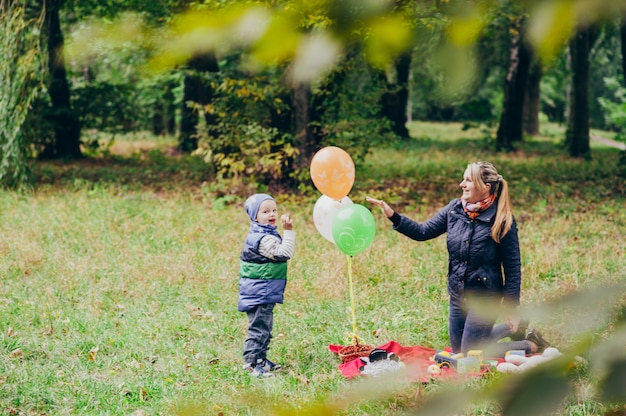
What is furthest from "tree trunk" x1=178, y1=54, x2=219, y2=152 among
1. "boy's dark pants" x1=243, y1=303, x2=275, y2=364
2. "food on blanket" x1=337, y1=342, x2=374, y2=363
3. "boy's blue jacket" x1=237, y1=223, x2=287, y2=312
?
"food on blanket" x1=337, y1=342, x2=374, y2=363

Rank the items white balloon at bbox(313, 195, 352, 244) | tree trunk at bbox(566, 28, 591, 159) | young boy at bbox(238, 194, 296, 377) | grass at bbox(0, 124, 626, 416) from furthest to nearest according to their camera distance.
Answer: tree trunk at bbox(566, 28, 591, 159), white balloon at bbox(313, 195, 352, 244), young boy at bbox(238, 194, 296, 377), grass at bbox(0, 124, 626, 416)

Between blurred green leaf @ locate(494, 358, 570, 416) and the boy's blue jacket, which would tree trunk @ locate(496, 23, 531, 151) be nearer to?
the boy's blue jacket

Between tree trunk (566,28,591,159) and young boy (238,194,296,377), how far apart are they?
1296cm

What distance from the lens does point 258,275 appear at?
4480 millimetres

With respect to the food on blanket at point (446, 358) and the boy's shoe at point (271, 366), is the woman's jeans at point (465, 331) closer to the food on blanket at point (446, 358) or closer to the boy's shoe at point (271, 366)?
the food on blanket at point (446, 358)

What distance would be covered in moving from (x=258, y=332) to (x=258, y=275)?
37 centimetres

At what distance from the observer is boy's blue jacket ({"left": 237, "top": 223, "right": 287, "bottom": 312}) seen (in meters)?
4.46

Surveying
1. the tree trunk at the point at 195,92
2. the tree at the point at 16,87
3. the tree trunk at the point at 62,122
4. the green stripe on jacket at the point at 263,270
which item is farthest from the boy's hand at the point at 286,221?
the tree trunk at the point at 62,122

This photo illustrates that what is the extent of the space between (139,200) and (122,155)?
25.0ft

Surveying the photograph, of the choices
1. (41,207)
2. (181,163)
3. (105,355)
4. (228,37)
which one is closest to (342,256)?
(105,355)

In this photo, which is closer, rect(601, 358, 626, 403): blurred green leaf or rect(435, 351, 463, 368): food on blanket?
rect(601, 358, 626, 403): blurred green leaf

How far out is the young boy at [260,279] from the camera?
4445 mm

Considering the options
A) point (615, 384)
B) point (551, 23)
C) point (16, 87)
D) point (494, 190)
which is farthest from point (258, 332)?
point (16, 87)

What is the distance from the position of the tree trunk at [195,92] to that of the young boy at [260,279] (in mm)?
992
